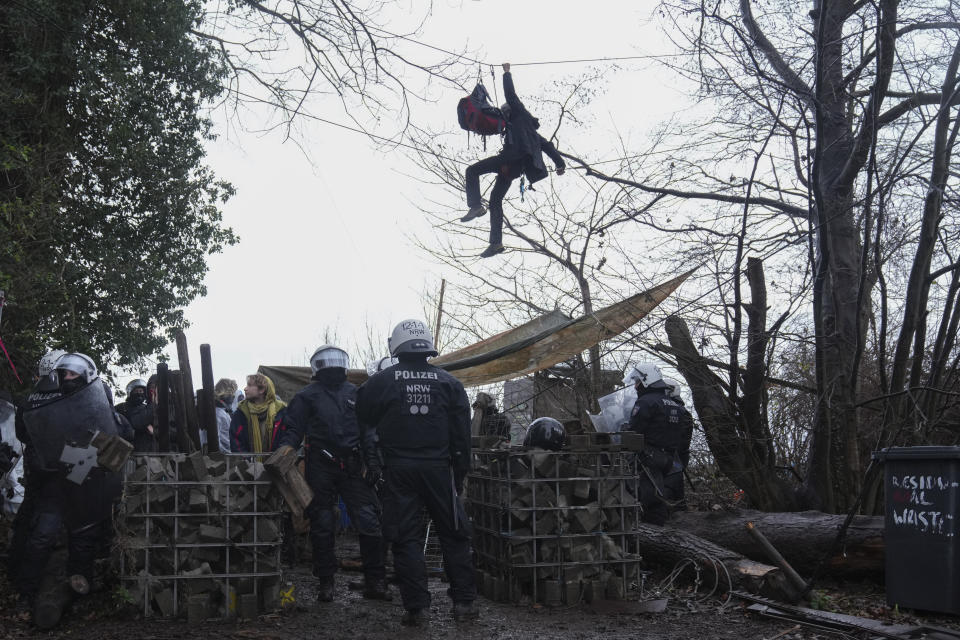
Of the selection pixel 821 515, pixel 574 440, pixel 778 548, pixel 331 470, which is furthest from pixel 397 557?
pixel 821 515

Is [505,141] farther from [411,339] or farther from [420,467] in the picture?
[420,467]

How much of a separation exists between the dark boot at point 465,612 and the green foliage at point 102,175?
22.8 ft

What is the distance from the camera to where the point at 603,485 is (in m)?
6.44

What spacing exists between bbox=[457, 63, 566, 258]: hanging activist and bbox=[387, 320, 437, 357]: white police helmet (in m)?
1.99

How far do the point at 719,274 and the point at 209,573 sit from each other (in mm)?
6059

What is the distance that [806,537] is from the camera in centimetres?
688

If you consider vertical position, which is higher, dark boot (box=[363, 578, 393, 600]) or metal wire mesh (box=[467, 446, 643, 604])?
metal wire mesh (box=[467, 446, 643, 604])

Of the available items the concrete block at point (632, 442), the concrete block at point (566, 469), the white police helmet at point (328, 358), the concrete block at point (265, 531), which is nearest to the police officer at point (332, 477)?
the white police helmet at point (328, 358)

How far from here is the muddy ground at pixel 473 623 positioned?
5.35 meters

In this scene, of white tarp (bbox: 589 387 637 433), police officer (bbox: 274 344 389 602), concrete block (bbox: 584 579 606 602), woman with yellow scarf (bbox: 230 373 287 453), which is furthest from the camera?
white tarp (bbox: 589 387 637 433)

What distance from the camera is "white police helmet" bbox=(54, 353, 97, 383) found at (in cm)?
592

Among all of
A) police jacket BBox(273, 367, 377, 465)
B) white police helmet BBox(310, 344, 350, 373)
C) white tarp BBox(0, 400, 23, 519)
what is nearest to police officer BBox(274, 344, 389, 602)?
police jacket BBox(273, 367, 377, 465)

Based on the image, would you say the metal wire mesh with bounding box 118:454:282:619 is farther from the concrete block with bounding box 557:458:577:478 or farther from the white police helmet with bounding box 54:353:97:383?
the concrete block with bounding box 557:458:577:478

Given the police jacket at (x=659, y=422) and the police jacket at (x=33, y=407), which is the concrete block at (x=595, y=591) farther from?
the police jacket at (x=33, y=407)
